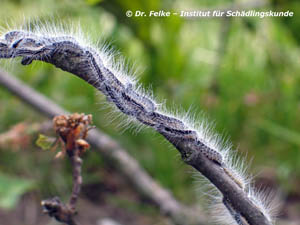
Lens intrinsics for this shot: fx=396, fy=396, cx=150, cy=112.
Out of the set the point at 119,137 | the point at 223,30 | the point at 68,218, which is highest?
the point at 223,30

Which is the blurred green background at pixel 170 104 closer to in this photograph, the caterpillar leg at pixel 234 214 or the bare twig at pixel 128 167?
the bare twig at pixel 128 167

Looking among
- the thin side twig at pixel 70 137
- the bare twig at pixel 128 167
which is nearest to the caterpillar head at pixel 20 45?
the thin side twig at pixel 70 137

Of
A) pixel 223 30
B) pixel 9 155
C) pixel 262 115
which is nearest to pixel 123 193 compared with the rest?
pixel 9 155

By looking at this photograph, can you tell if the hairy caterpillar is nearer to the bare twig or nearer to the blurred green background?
the bare twig

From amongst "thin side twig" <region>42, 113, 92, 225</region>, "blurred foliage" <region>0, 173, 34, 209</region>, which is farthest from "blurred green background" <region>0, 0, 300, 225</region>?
"thin side twig" <region>42, 113, 92, 225</region>

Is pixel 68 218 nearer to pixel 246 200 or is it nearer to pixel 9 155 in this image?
pixel 246 200

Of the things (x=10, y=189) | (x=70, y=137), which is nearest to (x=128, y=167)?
(x=10, y=189)

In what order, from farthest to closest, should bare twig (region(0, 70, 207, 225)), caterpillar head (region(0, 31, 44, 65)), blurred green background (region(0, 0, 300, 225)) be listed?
1. blurred green background (region(0, 0, 300, 225))
2. bare twig (region(0, 70, 207, 225))
3. caterpillar head (region(0, 31, 44, 65))
